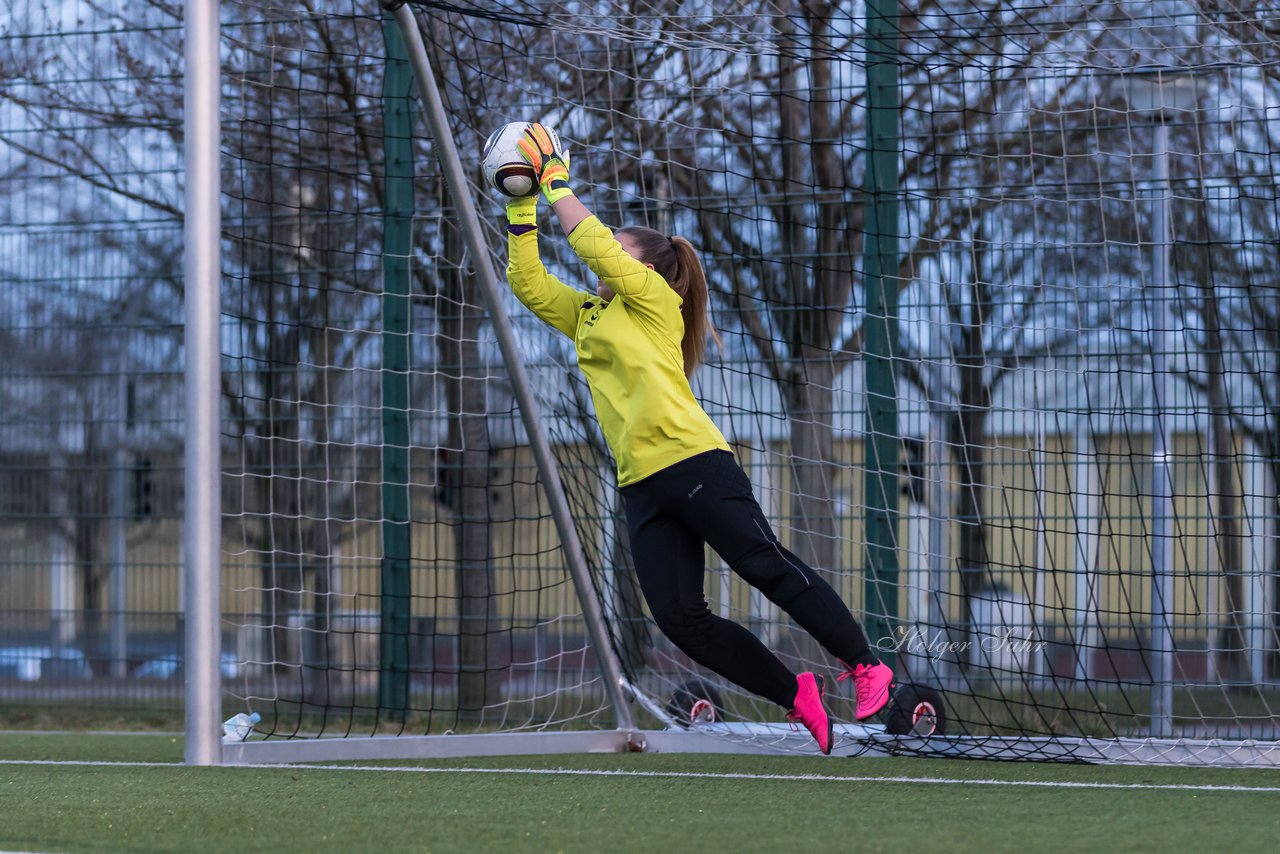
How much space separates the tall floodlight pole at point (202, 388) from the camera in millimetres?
4746

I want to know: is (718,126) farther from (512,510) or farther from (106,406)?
(106,406)

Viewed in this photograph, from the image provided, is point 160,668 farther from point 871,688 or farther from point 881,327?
point 871,688

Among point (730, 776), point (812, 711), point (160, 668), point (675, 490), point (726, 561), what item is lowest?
point (160, 668)

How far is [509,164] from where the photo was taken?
13.9 feet

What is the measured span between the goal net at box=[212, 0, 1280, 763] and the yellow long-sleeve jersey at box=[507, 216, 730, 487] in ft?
6.49

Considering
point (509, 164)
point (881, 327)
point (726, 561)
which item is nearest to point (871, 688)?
point (726, 561)

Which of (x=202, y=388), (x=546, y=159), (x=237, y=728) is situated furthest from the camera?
(x=237, y=728)

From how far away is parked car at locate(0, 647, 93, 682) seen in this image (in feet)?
28.3

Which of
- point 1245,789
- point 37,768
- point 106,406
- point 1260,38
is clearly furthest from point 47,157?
point 1245,789

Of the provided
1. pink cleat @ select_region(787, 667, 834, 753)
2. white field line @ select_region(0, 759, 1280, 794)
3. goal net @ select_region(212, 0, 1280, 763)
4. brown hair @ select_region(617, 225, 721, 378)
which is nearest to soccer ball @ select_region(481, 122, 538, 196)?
brown hair @ select_region(617, 225, 721, 378)

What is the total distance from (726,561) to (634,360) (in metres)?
0.64

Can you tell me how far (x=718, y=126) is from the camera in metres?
7.61

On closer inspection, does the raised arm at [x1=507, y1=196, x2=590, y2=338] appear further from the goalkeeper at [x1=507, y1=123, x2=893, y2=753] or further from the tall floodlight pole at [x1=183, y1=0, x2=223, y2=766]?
the tall floodlight pole at [x1=183, y1=0, x2=223, y2=766]

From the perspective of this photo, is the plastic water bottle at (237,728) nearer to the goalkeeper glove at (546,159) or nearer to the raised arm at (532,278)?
the raised arm at (532,278)
